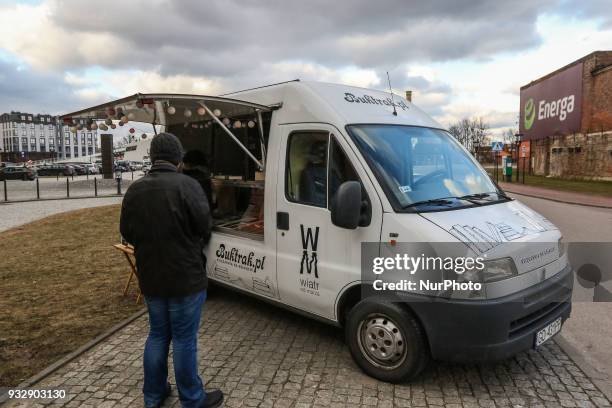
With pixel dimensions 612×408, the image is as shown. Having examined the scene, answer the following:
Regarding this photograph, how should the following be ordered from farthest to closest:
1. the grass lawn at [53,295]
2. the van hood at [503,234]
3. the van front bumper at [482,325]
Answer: the grass lawn at [53,295] < the van hood at [503,234] < the van front bumper at [482,325]

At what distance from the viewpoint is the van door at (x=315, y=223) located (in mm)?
3875

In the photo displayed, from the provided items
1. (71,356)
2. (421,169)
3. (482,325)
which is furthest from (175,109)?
(482,325)

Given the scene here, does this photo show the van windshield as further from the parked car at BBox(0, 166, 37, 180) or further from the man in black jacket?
the parked car at BBox(0, 166, 37, 180)

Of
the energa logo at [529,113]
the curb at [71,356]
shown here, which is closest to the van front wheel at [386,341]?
the curb at [71,356]

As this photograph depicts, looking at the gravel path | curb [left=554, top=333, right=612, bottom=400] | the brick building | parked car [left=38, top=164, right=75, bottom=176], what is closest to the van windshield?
curb [left=554, top=333, right=612, bottom=400]

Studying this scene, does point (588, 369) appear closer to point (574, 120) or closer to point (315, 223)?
point (315, 223)

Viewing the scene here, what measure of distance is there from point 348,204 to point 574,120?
1452 inches

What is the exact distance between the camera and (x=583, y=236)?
10.1 meters

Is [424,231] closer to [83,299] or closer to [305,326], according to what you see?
[305,326]

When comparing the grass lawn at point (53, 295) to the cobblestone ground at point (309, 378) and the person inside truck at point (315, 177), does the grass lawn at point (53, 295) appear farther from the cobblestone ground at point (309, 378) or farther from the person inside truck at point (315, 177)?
the person inside truck at point (315, 177)

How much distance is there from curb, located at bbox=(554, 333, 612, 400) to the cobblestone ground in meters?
0.05

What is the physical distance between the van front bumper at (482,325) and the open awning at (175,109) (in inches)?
98.4

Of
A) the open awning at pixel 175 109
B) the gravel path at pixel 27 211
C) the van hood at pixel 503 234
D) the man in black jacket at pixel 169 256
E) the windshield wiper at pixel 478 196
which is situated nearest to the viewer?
the man in black jacket at pixel 169 256

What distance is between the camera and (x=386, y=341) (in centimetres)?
367
